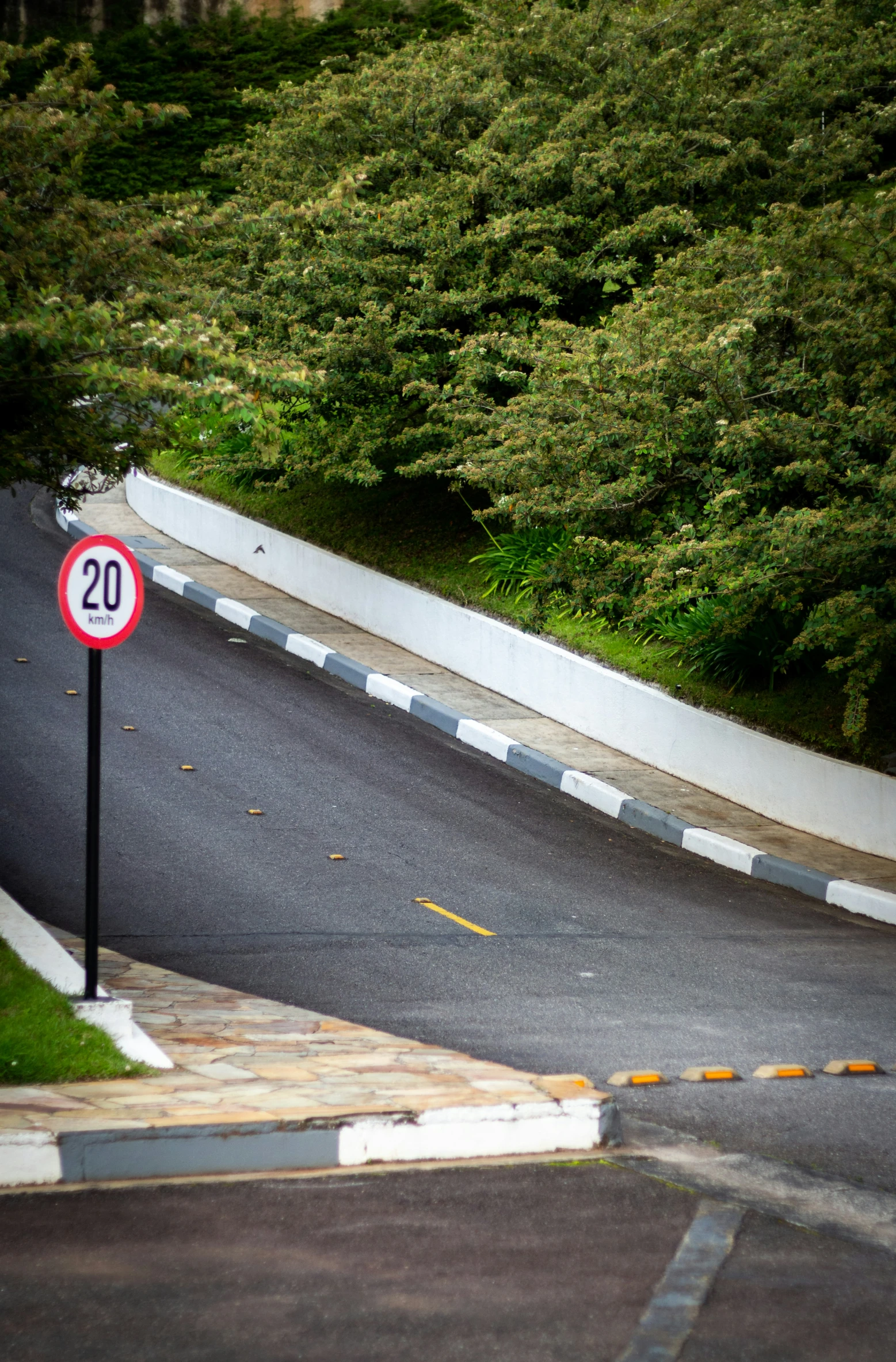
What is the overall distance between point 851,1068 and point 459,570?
371 inches

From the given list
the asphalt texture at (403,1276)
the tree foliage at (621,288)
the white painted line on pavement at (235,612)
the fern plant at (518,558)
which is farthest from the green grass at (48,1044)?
the white painted line on pavement at (235,612)

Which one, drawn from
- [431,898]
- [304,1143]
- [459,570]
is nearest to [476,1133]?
[304,1143]

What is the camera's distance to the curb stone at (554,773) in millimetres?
9109

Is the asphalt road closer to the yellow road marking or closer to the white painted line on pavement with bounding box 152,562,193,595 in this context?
the yellow road marking

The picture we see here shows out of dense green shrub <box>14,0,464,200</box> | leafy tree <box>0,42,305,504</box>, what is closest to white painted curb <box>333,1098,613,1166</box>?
leafy tree <box>0,42,305,504</box>

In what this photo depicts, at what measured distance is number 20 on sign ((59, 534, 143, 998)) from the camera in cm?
545

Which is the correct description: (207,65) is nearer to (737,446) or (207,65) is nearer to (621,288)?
(621,288)

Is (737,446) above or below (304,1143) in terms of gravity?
above

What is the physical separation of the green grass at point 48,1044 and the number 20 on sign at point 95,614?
7.6 inches

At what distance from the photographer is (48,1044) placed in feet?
16.6

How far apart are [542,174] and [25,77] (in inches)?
761

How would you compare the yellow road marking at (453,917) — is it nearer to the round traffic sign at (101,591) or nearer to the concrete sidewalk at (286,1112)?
the concrete sidewalk at (286,1112)

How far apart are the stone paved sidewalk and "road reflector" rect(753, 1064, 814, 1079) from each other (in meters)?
0.90

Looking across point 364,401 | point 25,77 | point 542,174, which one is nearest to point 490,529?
point 364,401
